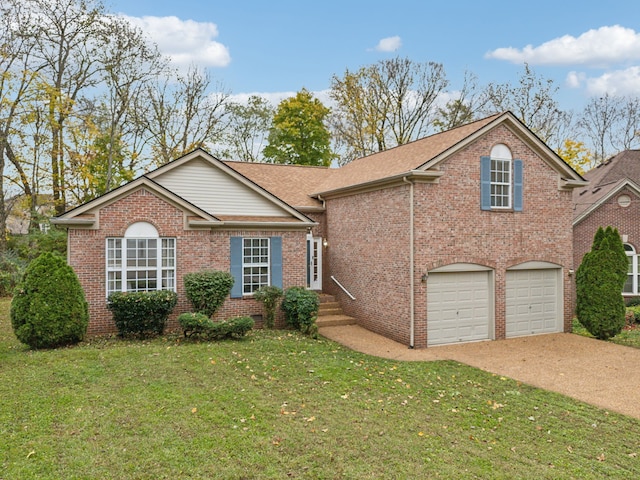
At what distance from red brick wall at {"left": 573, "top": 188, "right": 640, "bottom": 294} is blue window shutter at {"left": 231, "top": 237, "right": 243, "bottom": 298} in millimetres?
14460

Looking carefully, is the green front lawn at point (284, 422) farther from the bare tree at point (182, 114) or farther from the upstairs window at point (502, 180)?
the bare tree at point (182, 114)

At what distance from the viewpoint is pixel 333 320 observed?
14.9m

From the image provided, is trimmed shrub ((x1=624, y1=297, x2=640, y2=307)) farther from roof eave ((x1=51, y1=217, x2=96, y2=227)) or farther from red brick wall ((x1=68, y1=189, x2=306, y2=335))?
roof eave ((x1=51, y1=217, x2=96, y2=227))

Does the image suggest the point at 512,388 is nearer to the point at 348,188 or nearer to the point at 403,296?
the point at 403,296

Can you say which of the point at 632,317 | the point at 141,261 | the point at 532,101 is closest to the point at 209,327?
the point at 141,261

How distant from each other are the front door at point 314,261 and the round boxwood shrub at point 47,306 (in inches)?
322

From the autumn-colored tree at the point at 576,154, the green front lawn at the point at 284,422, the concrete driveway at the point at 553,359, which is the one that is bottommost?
the concrete driveway at the point at 553,359

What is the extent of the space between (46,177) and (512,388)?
2580 centimetres

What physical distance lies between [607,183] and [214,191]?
61.2ft

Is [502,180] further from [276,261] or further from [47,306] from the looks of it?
[47,306]

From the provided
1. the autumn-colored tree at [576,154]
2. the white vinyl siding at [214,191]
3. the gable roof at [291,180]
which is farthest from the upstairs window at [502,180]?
the autumn-colored tree at [576,154]

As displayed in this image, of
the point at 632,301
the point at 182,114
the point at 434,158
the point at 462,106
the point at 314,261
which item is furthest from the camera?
the point at 462,106

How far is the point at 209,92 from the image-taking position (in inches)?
1179

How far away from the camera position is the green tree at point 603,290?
13492mm
